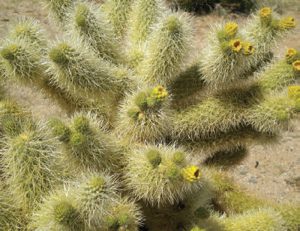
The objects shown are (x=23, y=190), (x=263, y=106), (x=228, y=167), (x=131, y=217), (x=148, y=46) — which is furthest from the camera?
(x=228, y=167)

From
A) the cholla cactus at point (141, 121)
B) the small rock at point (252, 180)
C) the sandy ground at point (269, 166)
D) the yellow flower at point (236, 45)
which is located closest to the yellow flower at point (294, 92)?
the cholla cactus at point (141, 121)

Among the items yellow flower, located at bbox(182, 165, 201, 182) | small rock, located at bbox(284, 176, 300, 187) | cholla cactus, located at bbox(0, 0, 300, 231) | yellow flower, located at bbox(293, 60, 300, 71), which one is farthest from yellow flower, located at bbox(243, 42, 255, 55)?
small rock, located at bbox(284, 176, 300, 187)

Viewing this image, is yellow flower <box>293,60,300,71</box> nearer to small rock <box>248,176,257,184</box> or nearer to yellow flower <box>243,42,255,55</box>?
yellow flower <box>243,42,255,55</box>

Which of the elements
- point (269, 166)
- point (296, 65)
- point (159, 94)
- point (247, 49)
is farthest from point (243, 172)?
point (159, 94)

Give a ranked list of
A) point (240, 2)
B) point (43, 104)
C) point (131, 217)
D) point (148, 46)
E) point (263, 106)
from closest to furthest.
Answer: point (131, 217), point (263, 106), point (148, 46), point (43, 104), point (240, 2)

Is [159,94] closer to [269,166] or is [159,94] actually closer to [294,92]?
[294,92]

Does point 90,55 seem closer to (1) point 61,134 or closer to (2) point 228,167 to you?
(1) point 61,134

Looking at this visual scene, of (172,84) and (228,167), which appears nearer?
(172,84)

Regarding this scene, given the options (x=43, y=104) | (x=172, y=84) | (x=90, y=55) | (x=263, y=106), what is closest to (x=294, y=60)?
(x=263, y=106)
